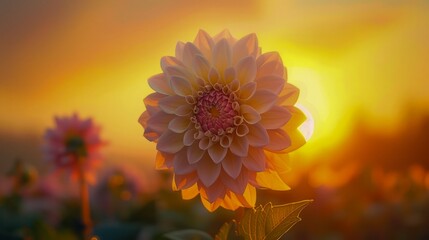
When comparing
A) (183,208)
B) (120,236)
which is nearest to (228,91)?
(120,236)

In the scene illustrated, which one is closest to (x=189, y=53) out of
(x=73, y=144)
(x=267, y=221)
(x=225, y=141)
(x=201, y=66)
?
(x=201, y=66)

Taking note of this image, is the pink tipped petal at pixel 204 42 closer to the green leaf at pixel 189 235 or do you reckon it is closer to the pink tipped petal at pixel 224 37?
the pink tipped petal at pixel 224 37

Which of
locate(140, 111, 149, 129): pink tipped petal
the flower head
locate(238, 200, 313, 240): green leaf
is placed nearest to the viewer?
locate(238, 200, 313, 240): green leaf

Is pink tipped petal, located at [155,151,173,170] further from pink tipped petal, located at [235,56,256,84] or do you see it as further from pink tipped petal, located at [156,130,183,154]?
pink tipped petal, located at [235,56,256,84]

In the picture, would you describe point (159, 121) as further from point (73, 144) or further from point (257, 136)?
point (73, 144)

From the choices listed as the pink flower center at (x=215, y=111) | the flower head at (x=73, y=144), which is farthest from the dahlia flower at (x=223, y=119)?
the flower head at (x=73, y=144)

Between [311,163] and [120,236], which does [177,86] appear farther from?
[311,163]

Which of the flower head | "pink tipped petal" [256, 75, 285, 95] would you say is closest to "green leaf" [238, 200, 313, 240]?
"pink tipped petal" [256, 75, 285, 95]
